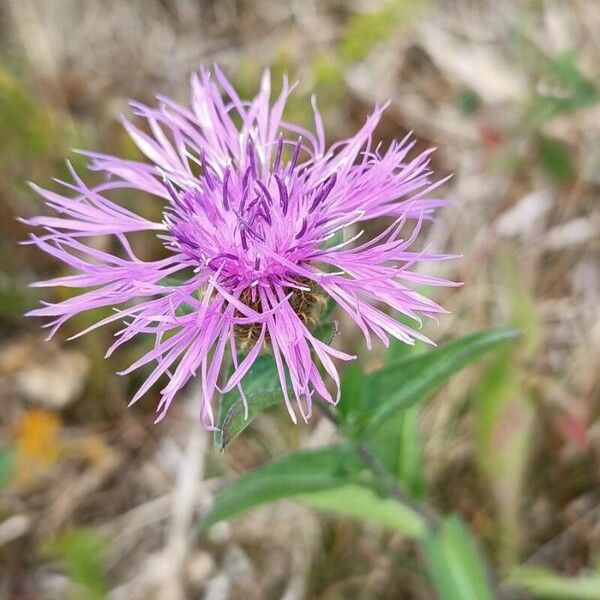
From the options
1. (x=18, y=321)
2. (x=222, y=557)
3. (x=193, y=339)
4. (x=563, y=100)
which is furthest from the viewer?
(x=18, y=321)

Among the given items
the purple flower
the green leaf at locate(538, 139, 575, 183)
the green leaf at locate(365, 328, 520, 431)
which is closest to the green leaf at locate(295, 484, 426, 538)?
the green leaf at locate(365, 328, 520, 431)

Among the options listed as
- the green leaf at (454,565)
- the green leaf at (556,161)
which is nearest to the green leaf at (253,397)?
the green leaf at (454,565)

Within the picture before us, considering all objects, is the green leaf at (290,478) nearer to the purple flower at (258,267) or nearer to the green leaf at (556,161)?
the purple flower at (258,267)

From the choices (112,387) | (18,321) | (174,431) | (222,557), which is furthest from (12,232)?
(222,557)

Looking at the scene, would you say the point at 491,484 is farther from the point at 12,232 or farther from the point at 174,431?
the point at 12,232

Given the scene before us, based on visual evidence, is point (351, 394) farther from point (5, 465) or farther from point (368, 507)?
point (5, 465)
